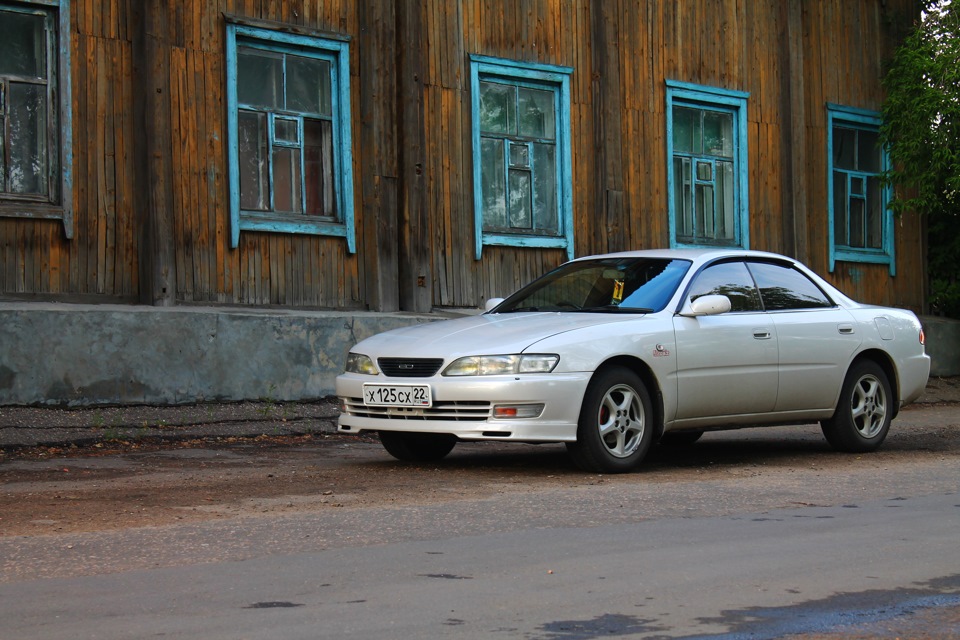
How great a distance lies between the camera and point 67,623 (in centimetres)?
455

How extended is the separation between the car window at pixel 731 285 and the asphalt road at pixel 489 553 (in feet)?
3.94

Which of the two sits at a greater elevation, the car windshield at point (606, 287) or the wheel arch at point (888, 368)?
the car windshield at point (606, 287)

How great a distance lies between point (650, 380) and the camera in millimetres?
9078

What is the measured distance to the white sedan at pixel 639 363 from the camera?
848cm

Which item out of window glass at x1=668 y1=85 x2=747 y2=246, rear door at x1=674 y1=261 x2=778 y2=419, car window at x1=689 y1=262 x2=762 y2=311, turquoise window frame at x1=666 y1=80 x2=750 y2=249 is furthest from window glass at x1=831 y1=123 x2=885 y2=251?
rear door at x1=674 y1=261 x2=778 y2=419

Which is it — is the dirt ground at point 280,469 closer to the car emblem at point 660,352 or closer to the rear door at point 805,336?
the rear door at point 805,336

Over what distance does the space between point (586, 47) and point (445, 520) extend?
440 inches

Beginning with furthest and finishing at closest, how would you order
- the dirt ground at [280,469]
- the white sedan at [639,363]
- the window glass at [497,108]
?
the window glass at [497,108]
the white sedan at [639,363]
the dirt ground at [280,469]

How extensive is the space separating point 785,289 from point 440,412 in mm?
3217

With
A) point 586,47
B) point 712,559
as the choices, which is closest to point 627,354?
point 712,559

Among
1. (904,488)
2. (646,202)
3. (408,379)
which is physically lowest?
(904,488)

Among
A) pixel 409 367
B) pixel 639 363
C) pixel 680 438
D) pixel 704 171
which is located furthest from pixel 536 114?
pixel 409 367

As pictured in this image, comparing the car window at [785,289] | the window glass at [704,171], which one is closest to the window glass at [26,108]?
the car window at [785,289]

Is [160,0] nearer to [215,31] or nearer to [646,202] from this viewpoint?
[215,31]
